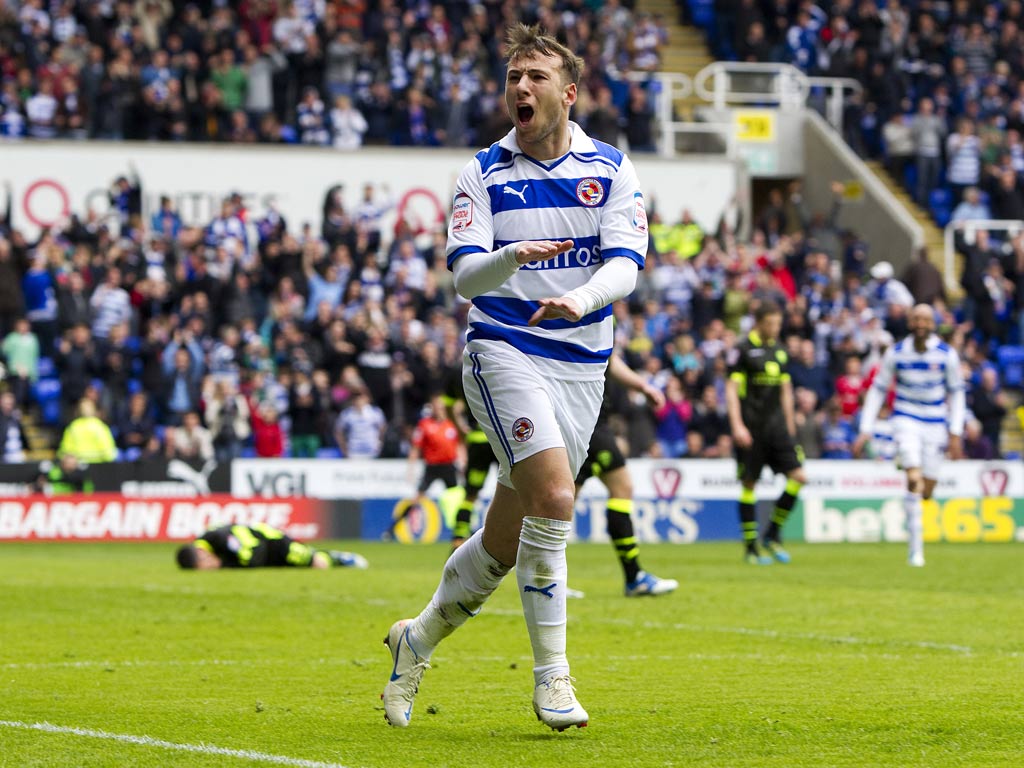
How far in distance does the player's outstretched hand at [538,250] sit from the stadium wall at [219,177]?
2405cm

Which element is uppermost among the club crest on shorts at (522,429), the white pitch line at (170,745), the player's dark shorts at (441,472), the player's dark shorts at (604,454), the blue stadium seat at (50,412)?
the club crest on shorts at (522,429)

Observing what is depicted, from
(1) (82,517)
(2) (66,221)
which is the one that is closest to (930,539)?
(1) (82,517)

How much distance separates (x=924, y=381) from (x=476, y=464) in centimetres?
508

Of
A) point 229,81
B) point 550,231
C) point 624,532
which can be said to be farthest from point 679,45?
point 550,231

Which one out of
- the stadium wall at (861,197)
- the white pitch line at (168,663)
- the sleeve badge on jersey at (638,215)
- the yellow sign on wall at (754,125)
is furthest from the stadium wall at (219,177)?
the sleeve badge on jersey at (638,215)

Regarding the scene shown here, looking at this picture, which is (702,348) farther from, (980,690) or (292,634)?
(980,690)

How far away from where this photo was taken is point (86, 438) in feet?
79.6

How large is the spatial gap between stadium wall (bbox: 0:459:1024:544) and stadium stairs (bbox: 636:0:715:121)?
13.2 m

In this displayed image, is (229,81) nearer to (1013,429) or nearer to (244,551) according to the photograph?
(244,551)

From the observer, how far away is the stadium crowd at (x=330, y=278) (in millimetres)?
25641

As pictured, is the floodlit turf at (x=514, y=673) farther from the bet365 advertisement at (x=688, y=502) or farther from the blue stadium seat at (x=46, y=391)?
the blue stadium seat at (x=46, y=391)

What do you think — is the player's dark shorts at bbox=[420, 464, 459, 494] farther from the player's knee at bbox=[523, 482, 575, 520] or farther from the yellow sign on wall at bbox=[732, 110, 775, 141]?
the player's knee at bbox=[523, 482, 575, 520]

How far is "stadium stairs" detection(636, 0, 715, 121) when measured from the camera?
1485 inches

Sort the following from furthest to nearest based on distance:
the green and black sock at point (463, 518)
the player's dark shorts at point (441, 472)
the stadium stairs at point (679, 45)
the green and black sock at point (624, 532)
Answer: the stadium stairs at point (679, 45) < the player's dark shorts at point (441, 472) < the green and black sock at point (463, 518) < the green and black sock at point (624, 532)
